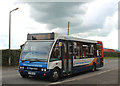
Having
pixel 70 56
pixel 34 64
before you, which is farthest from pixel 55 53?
pixel 70 56

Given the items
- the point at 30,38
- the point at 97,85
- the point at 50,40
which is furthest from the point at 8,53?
the point at 97,85

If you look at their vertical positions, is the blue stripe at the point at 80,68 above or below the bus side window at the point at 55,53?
below

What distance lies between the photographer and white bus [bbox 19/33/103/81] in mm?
8844

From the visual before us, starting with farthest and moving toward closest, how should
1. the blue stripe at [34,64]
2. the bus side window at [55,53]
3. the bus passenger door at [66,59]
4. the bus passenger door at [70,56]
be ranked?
the bus passenger door at [70,56] < the bus passenger door at [66,59] < the bus side window at [55,53] < the blue stripe at [34,64]

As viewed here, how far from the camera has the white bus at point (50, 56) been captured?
884 cm

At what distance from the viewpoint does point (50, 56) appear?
29.2 ft

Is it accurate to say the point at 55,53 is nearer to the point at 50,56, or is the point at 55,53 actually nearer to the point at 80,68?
the point at 50,56

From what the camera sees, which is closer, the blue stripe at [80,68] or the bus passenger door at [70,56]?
the bus passenger door at [70,56]

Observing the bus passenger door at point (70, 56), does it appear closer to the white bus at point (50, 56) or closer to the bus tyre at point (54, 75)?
the white bus at point (50, 56)

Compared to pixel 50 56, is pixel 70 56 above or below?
below

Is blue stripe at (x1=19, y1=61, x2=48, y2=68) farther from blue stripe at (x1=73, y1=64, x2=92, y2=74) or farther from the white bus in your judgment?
blue stripe at (x1=73, y1=64, x2=92, y2=74)

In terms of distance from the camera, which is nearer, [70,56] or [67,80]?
[67,80]

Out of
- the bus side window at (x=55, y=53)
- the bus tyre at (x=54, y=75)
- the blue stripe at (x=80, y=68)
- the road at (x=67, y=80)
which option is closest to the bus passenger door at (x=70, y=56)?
the blue stripe at (x=80, y=68)

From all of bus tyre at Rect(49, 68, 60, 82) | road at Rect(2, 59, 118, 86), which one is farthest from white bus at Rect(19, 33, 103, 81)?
road at Rect(2, 59, 118, 86)
